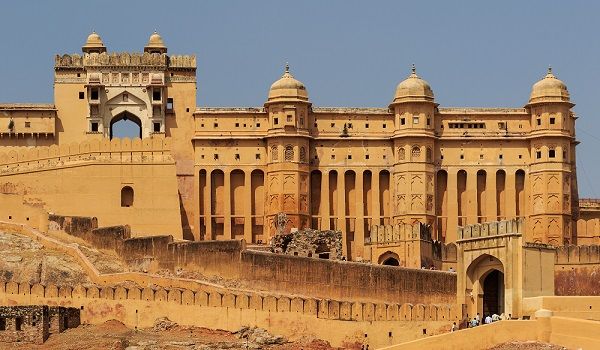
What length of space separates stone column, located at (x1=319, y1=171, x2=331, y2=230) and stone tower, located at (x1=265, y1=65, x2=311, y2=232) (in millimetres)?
1114

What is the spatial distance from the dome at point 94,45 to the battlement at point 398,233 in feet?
66.0

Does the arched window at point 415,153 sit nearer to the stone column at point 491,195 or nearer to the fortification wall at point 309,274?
Result: the stone column at point 491,195

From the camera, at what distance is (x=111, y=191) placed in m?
84.2

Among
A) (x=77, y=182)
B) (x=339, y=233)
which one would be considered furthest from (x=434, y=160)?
(x=77, y=182)

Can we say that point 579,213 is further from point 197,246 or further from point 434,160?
point 197,246

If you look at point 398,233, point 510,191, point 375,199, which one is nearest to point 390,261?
point 398,233

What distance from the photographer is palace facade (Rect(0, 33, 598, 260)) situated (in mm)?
88688

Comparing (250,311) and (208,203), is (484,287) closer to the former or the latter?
(250,311)

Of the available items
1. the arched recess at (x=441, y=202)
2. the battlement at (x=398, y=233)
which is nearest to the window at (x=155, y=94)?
the arched recess at (x=441, y=202)

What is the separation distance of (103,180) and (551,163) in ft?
71.7

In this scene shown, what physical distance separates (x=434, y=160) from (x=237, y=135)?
9748mm

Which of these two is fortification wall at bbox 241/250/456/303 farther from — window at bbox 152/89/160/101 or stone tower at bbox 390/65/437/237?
window at bbox 152/89/160/101

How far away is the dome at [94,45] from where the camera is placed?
3632 inches

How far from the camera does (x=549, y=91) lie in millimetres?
89875
